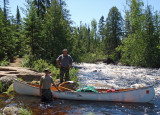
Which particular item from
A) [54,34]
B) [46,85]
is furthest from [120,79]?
[54,34]

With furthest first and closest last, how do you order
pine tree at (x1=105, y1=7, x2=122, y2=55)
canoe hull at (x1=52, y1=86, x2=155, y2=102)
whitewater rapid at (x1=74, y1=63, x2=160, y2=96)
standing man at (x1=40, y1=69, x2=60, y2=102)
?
pine tree at (x1=105, y1=7, x2=122, y2=55) < whitewater rapid at (x1=74, y1=63, x2=160, y2=96) < canoe hull at (x1=52, y1=86, x2=155, y2=102) < standing man at (x1=40, y1=69, x2=60, y2=102)

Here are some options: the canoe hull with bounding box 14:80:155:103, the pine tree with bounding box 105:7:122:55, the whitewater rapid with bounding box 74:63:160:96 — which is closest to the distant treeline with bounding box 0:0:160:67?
the pine tree with bounding box 105:7:122:55

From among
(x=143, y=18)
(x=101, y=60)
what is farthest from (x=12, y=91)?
(x=101, y=60)

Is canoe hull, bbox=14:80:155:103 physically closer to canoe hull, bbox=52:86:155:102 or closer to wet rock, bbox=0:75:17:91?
canoe hull, bbox=52:86:155:102

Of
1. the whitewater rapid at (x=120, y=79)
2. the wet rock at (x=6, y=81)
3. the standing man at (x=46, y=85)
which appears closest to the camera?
the standing man at (x=46, y=85)

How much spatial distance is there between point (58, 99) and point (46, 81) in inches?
54.4

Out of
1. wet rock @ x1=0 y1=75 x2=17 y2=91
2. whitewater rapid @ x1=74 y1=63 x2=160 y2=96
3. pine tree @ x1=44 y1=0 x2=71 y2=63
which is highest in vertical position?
pine tree @ x1=44 y1=0 x2=71 y2=63

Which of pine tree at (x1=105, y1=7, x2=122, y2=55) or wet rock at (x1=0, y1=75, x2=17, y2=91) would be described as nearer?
wet rock at (x1=0, y1=75, x2=17, y2=91)

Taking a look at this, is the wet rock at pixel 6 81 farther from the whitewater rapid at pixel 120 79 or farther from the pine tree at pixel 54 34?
the pine tree at pixel 54 34

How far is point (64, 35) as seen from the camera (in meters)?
21.1

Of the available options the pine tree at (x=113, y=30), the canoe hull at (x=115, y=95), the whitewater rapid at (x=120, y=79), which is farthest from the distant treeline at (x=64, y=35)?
the canoe hull at (x=115, y=95)

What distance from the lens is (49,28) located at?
20.4m

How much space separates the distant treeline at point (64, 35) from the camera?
18078mm

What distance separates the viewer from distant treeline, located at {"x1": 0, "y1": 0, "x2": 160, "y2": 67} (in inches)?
712
